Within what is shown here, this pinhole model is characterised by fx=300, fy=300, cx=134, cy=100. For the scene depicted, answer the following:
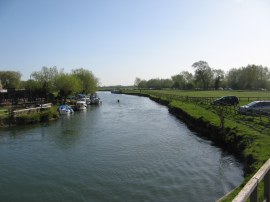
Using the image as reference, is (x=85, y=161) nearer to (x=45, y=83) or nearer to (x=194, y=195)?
(x=194, y=195)

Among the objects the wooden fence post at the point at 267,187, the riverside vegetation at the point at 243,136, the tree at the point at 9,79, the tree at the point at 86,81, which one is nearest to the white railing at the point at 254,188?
the wooden fence post at the point at 267,187

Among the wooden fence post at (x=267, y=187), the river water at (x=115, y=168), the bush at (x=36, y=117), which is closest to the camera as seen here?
the wooden fence post at (x=267, y=187)

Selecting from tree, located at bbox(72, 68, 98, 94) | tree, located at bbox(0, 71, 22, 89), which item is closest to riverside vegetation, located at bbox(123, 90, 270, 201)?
tree, located at bbox(72, 68, 98, 94)

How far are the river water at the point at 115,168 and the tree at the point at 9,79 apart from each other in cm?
9459

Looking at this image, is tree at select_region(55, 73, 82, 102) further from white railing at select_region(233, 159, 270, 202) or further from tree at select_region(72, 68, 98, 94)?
white railing at select_region(233, 159, 270, 202)

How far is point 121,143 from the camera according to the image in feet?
90.4

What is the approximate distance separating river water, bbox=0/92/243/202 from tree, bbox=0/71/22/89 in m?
94.6

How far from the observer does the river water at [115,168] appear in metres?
15.2

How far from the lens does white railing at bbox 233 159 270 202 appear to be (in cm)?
444

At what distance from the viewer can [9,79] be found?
123625mm

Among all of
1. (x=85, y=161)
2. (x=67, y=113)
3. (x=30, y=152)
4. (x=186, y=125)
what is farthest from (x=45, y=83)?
(x=85, y=161)

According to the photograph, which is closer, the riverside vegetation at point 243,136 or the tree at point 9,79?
the riverside vegetation at point 243,136

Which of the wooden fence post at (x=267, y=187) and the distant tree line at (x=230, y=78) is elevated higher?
the distant tree line at (x=230, y=78)

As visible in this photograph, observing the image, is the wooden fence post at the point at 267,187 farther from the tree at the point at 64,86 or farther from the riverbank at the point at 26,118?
the tree at the point at 64,86
